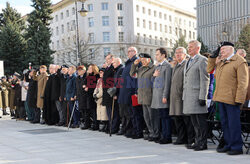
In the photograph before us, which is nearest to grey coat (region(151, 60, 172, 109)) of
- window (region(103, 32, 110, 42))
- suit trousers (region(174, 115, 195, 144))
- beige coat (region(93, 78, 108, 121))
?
suit trousers (region(174, 115, 195, 144))

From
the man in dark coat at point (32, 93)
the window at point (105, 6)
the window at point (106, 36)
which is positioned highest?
the window at point (105, 6)

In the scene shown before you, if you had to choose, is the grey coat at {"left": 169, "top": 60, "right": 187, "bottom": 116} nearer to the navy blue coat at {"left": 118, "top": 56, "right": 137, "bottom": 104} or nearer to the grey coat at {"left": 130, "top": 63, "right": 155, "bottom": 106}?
the grey coat at {"left": 130, "top": 63, "right": 155, "bottom": 106}

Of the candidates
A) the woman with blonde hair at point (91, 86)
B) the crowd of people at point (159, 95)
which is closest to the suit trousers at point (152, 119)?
the crowd of people at point (159, 95)

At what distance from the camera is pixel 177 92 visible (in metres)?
8.10

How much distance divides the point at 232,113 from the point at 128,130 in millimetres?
3663

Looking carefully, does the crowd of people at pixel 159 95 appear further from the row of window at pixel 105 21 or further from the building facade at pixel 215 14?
the row of window at pixel 105 21

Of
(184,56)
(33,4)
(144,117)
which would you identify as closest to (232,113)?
(184,56)

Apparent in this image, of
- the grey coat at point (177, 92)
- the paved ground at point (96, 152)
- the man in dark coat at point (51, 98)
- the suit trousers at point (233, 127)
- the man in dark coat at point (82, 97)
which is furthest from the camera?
the man in dark coat at point (51, 98)

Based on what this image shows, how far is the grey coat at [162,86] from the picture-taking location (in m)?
8.47

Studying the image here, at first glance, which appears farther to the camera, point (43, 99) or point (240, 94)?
point (43, 99)

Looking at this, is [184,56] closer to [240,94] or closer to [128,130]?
[240,94]

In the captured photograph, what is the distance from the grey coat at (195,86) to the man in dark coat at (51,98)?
6.91 m

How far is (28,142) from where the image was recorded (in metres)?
9.36

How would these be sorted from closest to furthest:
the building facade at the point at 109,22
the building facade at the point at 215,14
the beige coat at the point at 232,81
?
the beige coat at the point at 232,81 → the building facade at the point at 215,14 → the building facade at the point at 109,22
